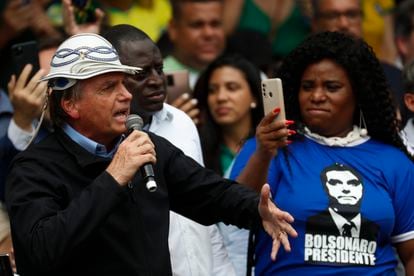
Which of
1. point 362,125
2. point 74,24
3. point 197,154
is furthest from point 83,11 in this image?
point 362,125

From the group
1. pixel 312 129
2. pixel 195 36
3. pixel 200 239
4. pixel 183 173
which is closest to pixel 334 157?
pixel 312 129

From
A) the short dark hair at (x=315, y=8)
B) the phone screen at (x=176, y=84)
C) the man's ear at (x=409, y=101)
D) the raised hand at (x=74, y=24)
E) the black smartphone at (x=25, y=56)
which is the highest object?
the short dark hair at (x=315, y=8)

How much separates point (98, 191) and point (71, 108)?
0.49 m

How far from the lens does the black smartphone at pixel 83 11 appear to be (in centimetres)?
732

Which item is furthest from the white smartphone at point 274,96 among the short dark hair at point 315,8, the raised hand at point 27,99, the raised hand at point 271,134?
the short dark hair at point 315,8

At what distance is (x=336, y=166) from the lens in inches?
239

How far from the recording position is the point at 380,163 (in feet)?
20.0

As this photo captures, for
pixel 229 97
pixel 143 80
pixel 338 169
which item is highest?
pixel 143 80

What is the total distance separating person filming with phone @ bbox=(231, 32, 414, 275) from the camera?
5867mm

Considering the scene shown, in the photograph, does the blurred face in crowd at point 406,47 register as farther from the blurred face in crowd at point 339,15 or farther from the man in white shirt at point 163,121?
the man in white shirt at point 163,121

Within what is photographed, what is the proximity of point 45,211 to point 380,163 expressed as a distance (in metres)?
2.05

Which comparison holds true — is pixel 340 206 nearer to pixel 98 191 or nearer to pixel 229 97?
pixel 98 191

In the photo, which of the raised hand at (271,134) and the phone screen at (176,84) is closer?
the raised hand at (271,134)

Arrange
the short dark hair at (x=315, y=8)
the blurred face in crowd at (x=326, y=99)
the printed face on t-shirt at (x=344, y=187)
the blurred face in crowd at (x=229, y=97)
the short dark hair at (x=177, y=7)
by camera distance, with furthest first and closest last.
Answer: the short dark hair at (x=315, y=8), the short dark hair at (x=177, y=7), the blurred face in crowd at (x=229, y=97), the blurred face in crowd at (x=326, y=99), the printed face on t-shirt at (x=344, y=187)
